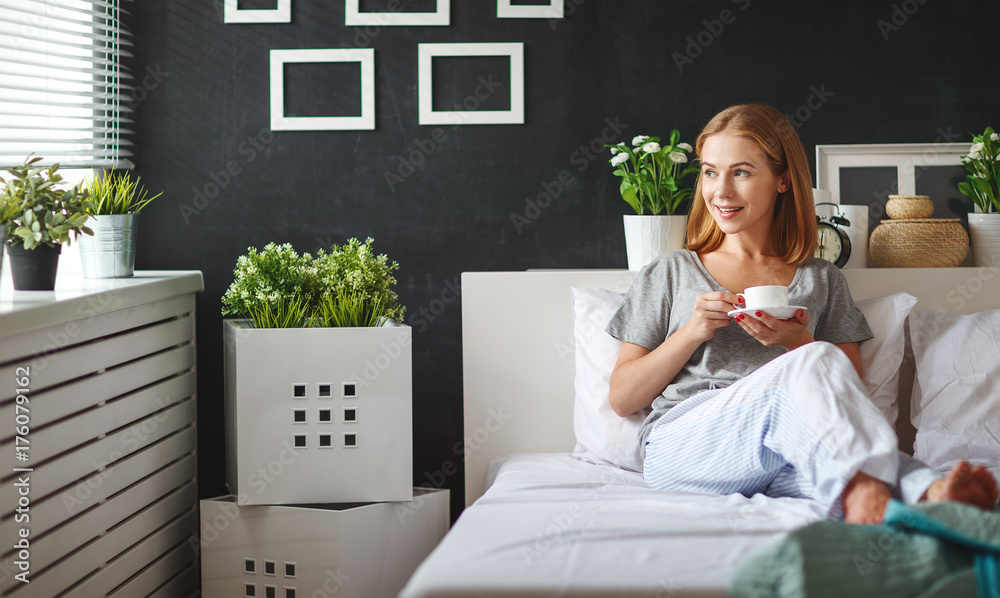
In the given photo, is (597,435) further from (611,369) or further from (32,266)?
(32,266)

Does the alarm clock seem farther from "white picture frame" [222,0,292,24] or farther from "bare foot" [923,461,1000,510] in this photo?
"white picture frame" [222,0,292,24]

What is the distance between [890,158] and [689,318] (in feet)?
3.40

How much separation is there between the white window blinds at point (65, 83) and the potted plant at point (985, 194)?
7.87 feet

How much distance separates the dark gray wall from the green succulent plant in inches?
24.2

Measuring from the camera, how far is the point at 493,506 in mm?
1533

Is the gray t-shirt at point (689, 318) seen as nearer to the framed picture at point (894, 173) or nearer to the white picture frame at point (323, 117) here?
the framed picture at point (894, 173)

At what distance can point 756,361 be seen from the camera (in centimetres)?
175

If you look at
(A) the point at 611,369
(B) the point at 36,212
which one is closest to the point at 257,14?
(B) the point at 36,212

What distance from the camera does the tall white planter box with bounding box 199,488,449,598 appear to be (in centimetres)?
187

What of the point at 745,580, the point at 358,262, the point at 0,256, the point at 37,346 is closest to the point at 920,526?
the point at 745,580

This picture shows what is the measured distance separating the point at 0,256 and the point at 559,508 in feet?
4.15

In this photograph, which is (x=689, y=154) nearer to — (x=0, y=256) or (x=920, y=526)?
(x=920, y=526)

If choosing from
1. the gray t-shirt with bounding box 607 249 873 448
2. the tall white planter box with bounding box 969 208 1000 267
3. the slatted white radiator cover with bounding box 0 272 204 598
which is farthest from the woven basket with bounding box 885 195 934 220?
the slatted white radiator cover with bounding box 0 272 204 598

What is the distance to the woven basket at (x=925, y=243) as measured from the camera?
2107 mm
